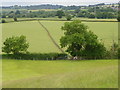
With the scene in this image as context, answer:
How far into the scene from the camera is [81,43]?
4597cm

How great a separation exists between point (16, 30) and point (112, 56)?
116 ft

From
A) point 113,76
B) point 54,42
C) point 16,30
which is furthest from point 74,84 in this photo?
point 16,30

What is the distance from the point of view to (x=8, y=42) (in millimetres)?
46562

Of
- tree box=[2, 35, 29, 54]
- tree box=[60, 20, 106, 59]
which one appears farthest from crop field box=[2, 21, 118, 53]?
tree box=[60, 20, 106, 59]

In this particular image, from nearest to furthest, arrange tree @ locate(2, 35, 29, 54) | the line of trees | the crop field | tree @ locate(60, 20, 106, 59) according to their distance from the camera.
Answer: tree @ locate(60, 20, 106, 59) → the line of trees → tree @ locate(2, 35, 29, 54) → the crop field

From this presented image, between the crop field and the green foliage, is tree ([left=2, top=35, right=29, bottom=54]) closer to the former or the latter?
the green foliage

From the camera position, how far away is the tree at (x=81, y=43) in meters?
45.7

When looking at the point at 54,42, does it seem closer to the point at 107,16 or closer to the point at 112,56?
the point at 112,56

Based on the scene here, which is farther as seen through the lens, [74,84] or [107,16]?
[107,16]

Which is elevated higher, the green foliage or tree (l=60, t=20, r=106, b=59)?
tree (l=60, t=20, r=106, b=59)

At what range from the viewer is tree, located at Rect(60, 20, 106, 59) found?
45.7 meters

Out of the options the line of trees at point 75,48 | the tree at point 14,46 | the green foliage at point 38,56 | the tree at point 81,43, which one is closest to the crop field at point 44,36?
the green foliage at point 38,56

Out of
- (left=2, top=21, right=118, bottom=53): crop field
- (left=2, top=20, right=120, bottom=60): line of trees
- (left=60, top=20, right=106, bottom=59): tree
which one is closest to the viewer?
(left=60, top=20, right=106, bottom=59): tree

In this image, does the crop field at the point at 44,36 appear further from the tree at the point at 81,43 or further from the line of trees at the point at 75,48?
the tree at the point at 81,43
